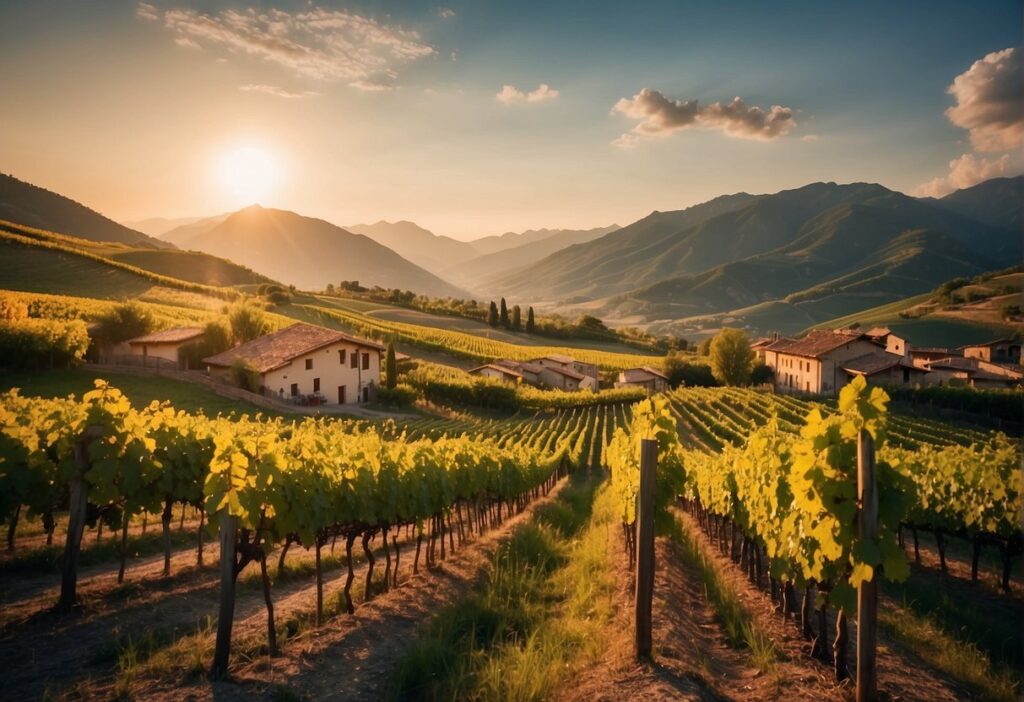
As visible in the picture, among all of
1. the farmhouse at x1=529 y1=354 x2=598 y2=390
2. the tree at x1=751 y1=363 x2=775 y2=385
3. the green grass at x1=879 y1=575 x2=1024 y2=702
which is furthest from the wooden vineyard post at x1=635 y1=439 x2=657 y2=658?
the tree at x1=751 y1=363 x2=775 y2=385

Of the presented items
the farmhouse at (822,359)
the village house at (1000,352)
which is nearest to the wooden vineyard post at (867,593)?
the farmhouse at (822,359)

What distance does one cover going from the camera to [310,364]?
44.3 m

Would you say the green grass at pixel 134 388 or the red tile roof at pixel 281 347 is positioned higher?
the red tile roof at pixel 281 347

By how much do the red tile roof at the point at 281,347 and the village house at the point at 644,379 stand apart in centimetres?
3440

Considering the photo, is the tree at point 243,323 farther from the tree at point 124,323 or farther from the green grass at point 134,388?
the green grass at point 134,388

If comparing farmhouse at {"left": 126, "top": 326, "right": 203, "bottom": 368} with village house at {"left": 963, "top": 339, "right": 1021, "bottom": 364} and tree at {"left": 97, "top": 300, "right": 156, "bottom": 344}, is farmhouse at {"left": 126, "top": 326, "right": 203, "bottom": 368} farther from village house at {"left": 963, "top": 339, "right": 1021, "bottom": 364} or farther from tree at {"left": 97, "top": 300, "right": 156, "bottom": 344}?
village house at {"left": 963, "top": 339, "right": 1021, "bottom": 364}

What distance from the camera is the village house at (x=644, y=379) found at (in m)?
71.3

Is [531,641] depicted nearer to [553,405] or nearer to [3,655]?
[3,655]

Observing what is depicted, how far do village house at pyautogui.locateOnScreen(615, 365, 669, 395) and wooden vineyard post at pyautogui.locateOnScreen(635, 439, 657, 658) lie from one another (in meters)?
64.2

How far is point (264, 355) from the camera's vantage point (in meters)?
44.3

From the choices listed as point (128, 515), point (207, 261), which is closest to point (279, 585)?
point (128, 515)

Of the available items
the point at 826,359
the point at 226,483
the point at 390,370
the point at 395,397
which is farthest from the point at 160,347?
the point at 826,359

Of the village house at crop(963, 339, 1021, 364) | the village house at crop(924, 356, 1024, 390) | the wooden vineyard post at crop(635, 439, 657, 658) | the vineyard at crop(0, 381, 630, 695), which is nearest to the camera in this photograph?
the wooden vineyard post at crop(635, 439, 657, 658)

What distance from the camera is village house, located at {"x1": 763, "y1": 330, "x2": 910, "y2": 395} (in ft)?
197
